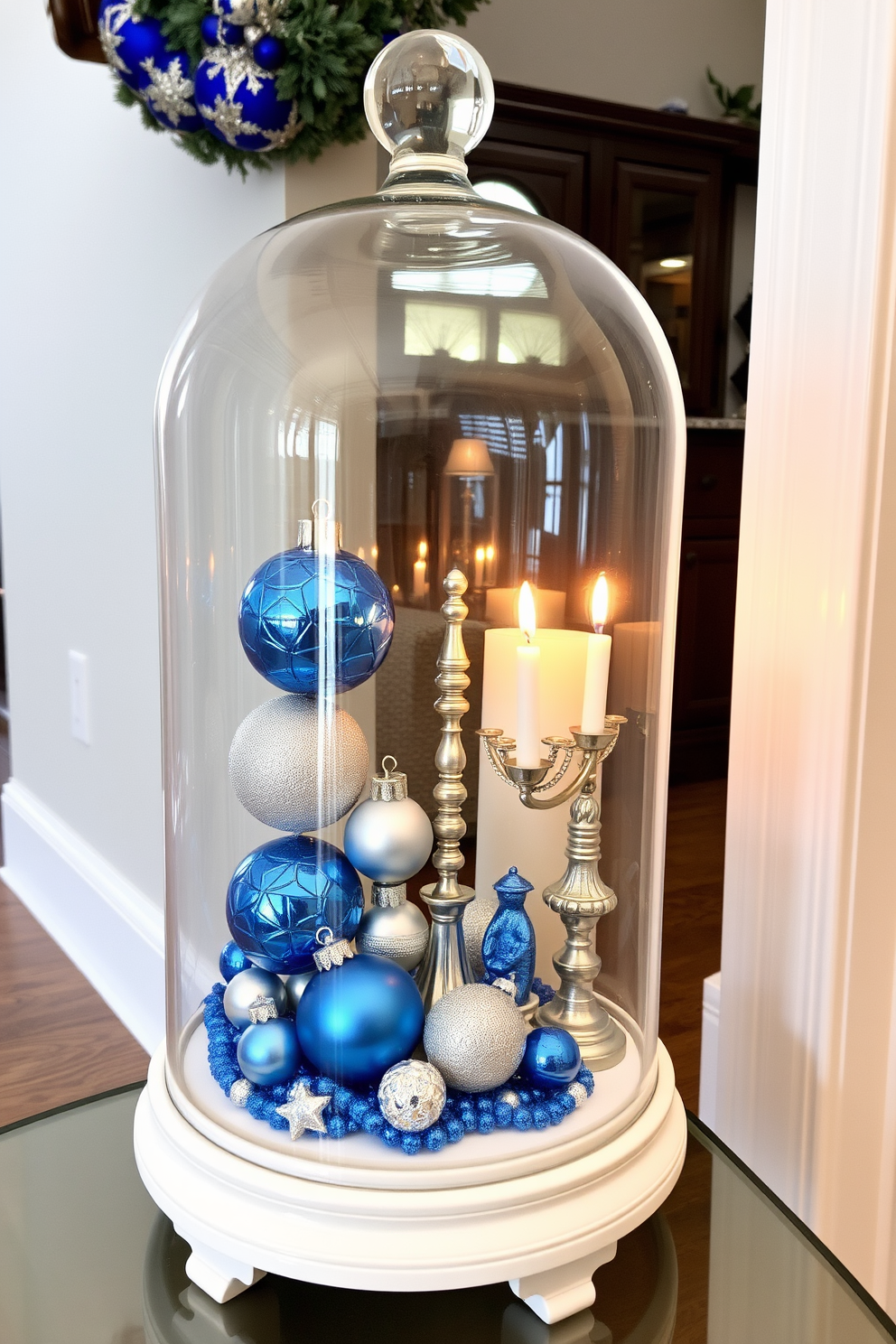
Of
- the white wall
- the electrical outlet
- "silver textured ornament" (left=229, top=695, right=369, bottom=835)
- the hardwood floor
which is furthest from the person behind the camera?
the white wall

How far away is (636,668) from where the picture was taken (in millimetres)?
726

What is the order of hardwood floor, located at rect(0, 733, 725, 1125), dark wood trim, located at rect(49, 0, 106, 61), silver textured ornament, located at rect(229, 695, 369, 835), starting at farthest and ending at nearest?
hardwood floor, located at rect(0, 733, 725, 1125)
dark wood trim, located at rect(49, 0, 106, 61)
silver textured ornament, located at rect(229, 695, 369, 835)

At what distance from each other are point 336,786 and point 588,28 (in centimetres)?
306

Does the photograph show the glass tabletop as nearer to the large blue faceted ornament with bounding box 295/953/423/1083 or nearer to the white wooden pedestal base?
the white wooden pedestal base

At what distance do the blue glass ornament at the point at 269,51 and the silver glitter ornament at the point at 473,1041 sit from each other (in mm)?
783

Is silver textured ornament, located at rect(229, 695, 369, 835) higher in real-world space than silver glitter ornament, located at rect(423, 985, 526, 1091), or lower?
higher

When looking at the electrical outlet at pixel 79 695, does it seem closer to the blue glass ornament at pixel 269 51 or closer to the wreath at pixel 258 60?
the wreath at pixel 258 60

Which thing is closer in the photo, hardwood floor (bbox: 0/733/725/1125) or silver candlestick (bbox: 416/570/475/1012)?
silver candlestick (bbox: 416/570/475/1012)

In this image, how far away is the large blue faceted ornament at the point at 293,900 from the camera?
2.06ft

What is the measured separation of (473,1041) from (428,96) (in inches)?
21.1

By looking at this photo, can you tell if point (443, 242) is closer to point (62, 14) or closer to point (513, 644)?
point (513, 644)

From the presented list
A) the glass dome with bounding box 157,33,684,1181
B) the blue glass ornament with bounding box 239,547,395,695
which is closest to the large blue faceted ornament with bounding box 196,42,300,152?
the glass dome with bounding box 157,33,684,1181

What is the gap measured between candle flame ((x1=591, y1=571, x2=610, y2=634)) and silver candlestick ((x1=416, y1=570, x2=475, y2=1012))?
0.08 m

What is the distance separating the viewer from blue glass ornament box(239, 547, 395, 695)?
62 centimetres
